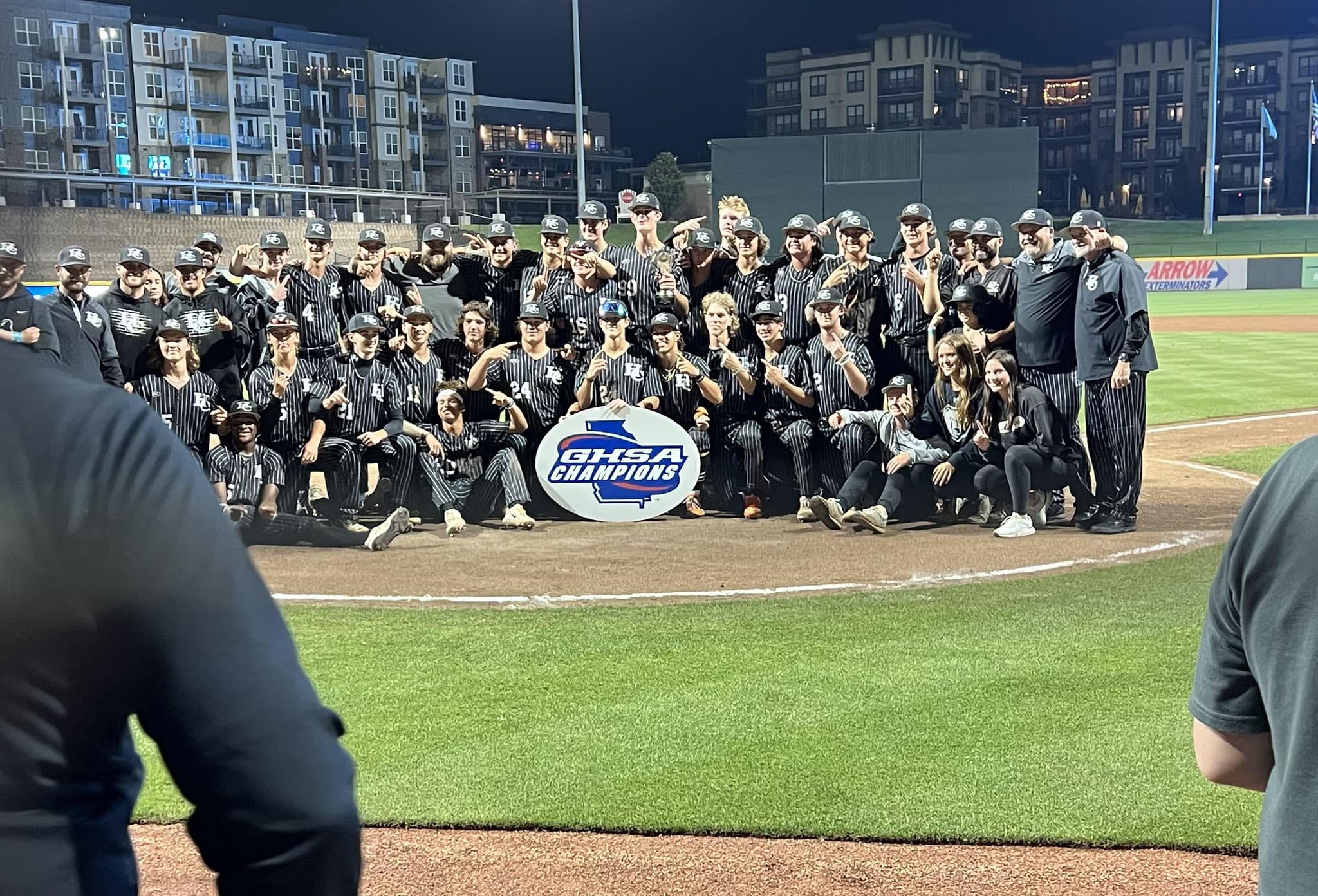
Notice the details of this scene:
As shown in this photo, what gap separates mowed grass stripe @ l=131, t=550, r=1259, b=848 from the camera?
4840mm

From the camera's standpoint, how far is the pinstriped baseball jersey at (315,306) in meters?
11.6

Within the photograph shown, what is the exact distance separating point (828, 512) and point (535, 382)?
2752 millimetres

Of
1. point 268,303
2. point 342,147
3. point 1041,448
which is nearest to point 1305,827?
point 1041,448

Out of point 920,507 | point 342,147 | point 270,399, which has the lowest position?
point 920,507

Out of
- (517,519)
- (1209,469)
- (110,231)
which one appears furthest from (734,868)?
(110,231)

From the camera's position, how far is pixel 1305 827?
1.69m

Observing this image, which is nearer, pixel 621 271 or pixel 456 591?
pixel 456 591

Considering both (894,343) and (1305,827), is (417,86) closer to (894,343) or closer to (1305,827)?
(894,343)

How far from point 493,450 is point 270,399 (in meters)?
1.91

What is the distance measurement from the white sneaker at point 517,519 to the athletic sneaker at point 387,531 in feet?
2.76

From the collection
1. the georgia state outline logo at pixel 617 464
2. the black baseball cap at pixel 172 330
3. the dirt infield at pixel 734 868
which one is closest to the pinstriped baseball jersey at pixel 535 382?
the georgia state outline logo at pixel 617 464

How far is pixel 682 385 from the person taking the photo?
11023 mm

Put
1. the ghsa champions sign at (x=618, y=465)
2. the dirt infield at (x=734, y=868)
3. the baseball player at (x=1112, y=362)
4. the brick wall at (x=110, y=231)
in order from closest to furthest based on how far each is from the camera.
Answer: the dirt infield at (x=734, y=868)
the baseball player at (x=1112, y=362)
the ghsa champions sign at (x=618, y=465)
the brick wall at (x=110, y=231)

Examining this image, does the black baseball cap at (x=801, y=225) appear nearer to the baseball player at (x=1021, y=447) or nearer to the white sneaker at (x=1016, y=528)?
the baseball player at (x=1021, y=447)
